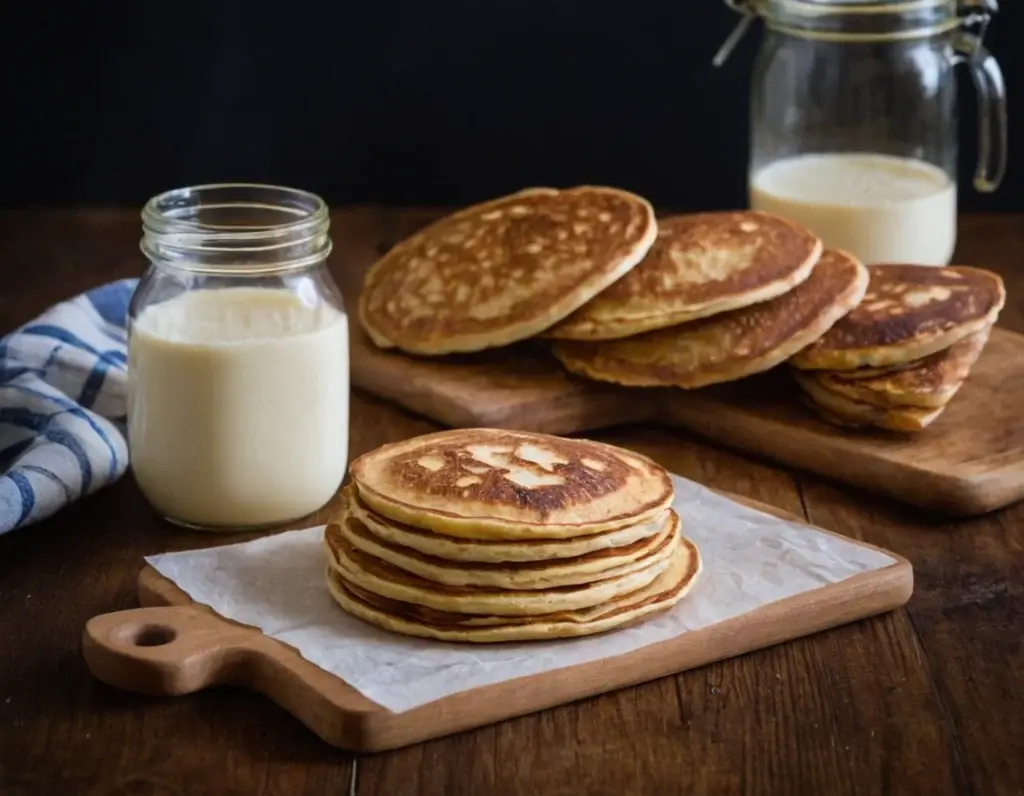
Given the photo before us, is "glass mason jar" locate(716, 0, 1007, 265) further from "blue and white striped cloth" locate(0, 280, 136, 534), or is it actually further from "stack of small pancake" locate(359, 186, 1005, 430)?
"blue and white striped cloth" locate(0, 280, 136, 534)

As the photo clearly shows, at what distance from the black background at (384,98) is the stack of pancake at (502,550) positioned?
4.69 feet

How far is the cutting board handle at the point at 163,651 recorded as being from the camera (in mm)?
1167

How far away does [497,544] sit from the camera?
1189 mm

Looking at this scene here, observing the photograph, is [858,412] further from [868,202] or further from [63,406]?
[63,406]

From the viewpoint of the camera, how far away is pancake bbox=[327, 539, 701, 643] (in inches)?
47.4

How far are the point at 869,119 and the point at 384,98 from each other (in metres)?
0.83

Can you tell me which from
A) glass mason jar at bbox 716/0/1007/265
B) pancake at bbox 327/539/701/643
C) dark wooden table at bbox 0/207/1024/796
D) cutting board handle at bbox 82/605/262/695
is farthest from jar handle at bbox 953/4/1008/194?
cutting board handle at bbox 82/605/262/695

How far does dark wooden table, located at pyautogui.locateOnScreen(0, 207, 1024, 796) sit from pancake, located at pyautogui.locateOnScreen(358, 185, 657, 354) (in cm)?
45

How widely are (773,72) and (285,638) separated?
127 cm

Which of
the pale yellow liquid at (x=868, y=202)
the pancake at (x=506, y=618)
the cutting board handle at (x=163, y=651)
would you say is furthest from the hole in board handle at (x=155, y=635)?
the pale yellow liquid at (x=868, y=202)

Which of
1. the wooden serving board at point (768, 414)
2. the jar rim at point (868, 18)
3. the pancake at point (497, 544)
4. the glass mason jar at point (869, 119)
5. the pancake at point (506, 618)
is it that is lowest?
the wooden serving board at point (768, 414)

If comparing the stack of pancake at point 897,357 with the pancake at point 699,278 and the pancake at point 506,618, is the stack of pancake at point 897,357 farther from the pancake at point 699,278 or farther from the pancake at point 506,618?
the pancake at point 506,618

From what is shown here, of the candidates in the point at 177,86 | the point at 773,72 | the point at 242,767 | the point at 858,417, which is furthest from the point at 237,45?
the point at 242,767

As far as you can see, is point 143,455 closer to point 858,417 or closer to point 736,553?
point 736,553
